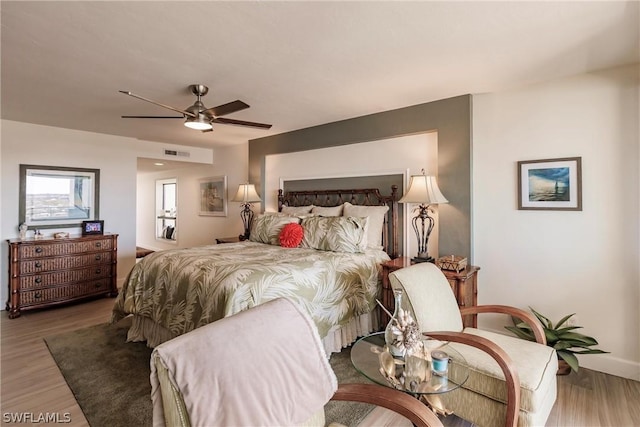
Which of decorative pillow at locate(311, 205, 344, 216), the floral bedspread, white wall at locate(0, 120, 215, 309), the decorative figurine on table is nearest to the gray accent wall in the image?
the floral bedspread

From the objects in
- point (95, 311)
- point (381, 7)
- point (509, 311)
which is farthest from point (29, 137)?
point (509, 311)

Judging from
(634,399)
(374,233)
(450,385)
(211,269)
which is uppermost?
(374,233)

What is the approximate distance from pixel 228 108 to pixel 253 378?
2201 millimetres

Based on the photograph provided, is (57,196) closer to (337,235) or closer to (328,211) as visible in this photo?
(328,211)

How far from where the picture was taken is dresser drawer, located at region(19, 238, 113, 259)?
3822 mm

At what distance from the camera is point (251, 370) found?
3.29 feet

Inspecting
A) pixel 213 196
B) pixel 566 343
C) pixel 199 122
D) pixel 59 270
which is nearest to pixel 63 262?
pixel 59 270

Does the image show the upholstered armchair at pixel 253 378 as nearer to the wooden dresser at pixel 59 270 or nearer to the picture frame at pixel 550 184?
the picture frame at pixel 550 184

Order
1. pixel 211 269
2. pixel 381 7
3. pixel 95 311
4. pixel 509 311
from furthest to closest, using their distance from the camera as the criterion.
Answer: pixel 95 311, pixel 211 269, pixel 509 311, pixel 381 7

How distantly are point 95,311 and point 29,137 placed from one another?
2.45 m

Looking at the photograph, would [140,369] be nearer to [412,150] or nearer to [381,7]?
[381,7]

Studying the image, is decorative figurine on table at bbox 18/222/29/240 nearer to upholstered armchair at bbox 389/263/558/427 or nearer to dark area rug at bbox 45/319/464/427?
dark area rug at bbox 45/319/464/427

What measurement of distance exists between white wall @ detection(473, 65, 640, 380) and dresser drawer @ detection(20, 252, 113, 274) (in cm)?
481

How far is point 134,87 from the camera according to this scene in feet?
9.50
